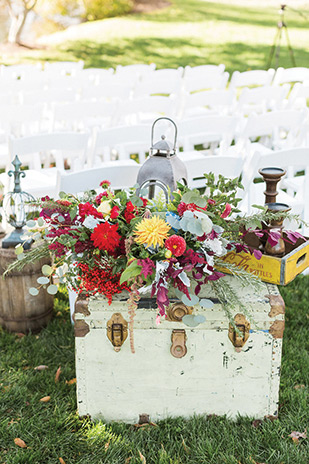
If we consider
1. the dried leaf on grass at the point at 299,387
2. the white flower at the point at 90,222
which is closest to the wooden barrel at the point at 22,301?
the white flower at the point at 90,222

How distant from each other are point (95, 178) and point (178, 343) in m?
1.14

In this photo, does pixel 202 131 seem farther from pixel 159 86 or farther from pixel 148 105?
pixel 159 86

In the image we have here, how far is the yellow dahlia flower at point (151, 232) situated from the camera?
90.8 inches

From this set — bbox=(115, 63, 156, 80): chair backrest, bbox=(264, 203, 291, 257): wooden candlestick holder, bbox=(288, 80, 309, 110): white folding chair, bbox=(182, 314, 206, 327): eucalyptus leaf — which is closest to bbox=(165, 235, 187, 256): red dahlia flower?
bbox=(182, 314, 206, 327): eucalyptus leaf

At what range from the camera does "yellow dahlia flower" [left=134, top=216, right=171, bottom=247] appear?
231 cm

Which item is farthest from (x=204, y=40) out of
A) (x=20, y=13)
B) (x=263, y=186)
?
(x=263, y=186)

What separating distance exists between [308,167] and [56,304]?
1923 millimetres

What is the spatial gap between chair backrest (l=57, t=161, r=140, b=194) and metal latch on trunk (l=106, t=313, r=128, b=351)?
949 mm

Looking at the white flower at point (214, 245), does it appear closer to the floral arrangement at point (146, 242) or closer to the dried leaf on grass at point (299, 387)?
the floral arrangement at point (146, 242)

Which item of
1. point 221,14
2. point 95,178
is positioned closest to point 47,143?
point 95,178

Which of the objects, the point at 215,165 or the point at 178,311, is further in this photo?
the point at 215,165

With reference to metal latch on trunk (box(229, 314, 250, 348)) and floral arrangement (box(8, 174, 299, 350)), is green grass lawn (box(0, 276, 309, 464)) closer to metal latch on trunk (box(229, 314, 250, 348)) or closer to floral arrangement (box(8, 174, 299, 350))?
metal latch on trunk (box(229, 314, 250, 348))

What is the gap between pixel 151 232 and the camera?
2312mm

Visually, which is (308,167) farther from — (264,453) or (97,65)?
(97,65)
